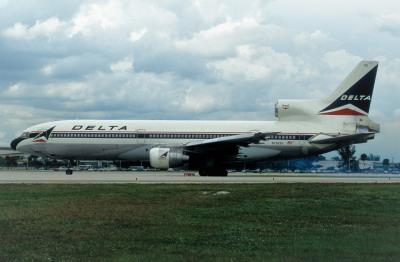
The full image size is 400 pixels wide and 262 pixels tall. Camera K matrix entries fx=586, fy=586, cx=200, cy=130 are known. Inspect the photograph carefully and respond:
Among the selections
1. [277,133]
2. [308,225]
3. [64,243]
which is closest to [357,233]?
[308,225]

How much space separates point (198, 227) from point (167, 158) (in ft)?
79.9

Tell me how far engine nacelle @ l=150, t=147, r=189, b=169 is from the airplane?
189 cm

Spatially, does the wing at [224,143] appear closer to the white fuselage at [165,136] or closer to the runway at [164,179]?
the white fuselage at [165,136]

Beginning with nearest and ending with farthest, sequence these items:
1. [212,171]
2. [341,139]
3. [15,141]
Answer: [341,139] → [212,171] → [15,141]

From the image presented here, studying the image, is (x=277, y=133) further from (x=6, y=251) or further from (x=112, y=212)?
(x=6, y=251)

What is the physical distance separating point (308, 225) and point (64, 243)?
5.57 m

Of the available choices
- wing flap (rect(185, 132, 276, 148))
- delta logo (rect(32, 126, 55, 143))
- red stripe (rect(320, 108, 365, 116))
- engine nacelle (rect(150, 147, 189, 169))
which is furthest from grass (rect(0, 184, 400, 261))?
delta logo (rect(32, 126, 55, 143))

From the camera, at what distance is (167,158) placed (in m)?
36.9

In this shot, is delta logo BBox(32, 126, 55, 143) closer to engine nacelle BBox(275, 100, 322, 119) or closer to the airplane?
the airplane

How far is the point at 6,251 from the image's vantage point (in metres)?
9.59

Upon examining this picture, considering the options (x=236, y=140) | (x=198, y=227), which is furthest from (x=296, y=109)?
(x=198, y=227)

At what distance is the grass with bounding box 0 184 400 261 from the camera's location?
9.51 meters

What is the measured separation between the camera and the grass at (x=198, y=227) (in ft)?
31.2

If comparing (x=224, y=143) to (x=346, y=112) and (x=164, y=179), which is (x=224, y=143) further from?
(x=346, y=112)
